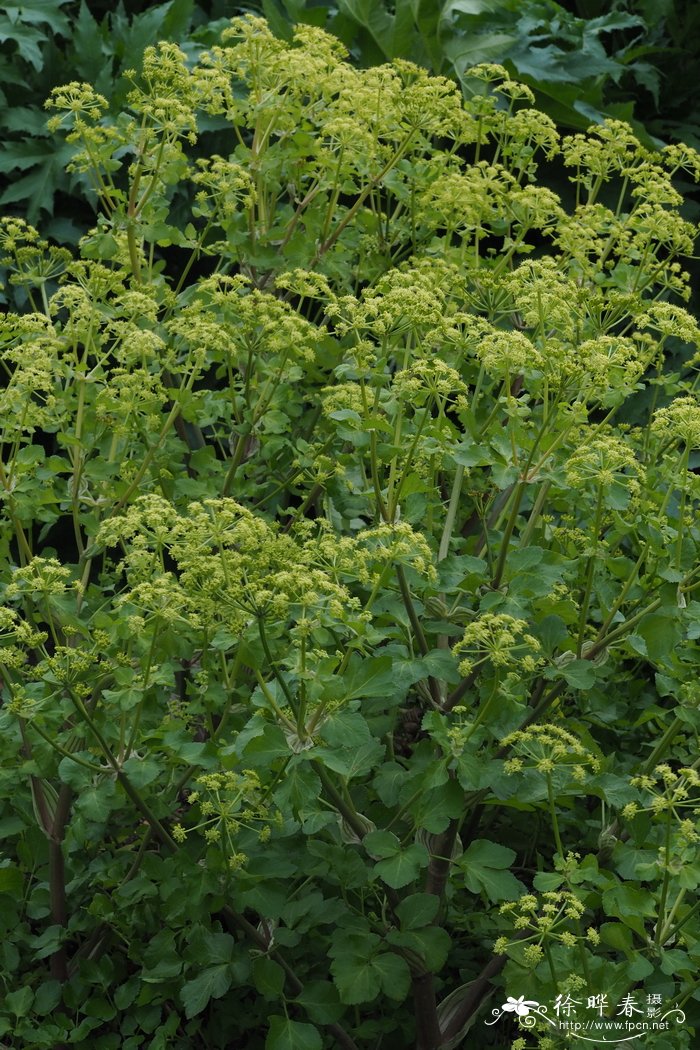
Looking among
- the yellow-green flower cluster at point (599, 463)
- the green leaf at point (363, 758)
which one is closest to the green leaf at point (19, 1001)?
the green leaf at point (363, 758)

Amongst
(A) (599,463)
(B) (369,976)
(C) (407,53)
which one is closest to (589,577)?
(A) (599,463)

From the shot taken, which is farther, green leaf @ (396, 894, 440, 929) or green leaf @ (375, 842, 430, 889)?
green leaf @ (396, 894, 440, 929)

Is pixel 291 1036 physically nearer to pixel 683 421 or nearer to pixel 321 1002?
pixel 321 1002

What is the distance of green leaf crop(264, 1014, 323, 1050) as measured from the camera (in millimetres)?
1998

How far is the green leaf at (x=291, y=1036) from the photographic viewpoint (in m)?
2.00

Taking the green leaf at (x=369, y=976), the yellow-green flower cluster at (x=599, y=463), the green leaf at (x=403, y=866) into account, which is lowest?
the green leaf at (x=369, y=976)

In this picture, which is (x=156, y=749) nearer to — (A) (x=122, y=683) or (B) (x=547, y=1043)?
(A) (x=122, y=683)

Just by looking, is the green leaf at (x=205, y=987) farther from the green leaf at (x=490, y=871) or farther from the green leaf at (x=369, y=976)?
the green leaf at (x=490, y=871)

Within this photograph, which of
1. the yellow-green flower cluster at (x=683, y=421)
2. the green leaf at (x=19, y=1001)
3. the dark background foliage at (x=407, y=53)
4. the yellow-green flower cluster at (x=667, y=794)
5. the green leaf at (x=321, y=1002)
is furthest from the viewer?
the dark background foliage at (x=407, y=53)

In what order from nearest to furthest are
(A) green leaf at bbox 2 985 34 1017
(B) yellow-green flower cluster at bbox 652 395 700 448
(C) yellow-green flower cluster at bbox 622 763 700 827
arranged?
(C) yellow-green flower cluster at bbox 622 763 700 827 < (B) yellow-green flower cluster at bbox 652 395 700 448 < (A) green leaf at bbox 2 985 34 1017

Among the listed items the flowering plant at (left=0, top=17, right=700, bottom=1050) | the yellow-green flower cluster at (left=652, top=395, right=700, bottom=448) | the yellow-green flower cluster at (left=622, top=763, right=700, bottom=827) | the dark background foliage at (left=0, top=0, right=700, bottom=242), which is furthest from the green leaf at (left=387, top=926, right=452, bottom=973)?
the dark background foliage at (left=0, top=0, right=700, bottom=242)

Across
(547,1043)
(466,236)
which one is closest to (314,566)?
(547,1043)

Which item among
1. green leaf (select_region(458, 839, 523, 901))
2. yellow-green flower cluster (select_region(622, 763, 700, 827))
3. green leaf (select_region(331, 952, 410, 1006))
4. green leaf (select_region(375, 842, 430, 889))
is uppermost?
yellow-green flower cluster (select_region(622, 763, 700, 827))

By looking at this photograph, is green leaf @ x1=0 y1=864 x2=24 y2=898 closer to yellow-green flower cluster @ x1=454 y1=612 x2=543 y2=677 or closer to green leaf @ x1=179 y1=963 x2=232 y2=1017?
green leaf @ x1=179 y1=963 x2=232 y2=1017
